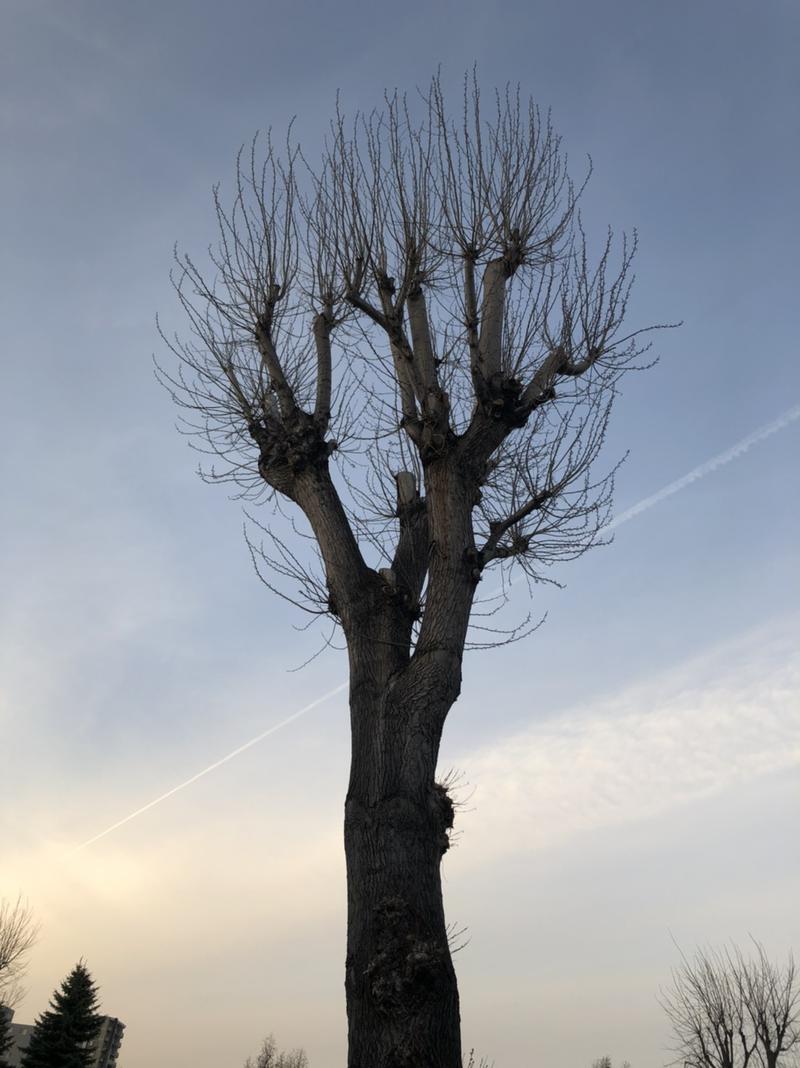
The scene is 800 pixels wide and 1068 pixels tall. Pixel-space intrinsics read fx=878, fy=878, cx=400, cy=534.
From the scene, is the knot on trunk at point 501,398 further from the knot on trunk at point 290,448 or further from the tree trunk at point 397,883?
the tree trunk at point 397,883

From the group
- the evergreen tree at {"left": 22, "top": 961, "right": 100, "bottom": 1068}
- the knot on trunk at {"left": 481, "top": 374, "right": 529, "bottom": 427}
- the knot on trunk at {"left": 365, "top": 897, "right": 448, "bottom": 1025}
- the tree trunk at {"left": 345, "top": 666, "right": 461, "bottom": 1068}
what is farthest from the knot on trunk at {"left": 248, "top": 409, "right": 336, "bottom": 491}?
the evergreen tree at {"left": 22, "top": 961, "right": 100, "bottom": 1068}

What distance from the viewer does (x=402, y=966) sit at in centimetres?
391

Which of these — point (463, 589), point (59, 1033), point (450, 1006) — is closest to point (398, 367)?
point (463, 589)

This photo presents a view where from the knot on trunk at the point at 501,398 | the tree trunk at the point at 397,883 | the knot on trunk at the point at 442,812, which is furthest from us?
the knot on trunk at the point at 501,398

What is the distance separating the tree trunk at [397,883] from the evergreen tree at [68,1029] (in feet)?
95.8

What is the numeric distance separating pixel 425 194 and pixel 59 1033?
99.3 feet

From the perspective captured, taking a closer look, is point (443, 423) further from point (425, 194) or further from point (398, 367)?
point (425, 194)

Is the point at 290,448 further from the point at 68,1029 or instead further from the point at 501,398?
the point at 68,1029

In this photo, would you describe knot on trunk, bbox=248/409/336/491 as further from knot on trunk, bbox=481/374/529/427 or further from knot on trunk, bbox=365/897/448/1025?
knot on trunk, bbox=365/897/448/1025

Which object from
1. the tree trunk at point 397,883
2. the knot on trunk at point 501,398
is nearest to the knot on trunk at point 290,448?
the knot on trunk at point 501,398

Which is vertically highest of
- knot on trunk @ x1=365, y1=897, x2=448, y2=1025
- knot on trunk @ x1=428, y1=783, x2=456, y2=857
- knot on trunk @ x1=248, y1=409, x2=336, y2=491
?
knot on trunk @ x1=248, y1=409, x2=336, y2=491

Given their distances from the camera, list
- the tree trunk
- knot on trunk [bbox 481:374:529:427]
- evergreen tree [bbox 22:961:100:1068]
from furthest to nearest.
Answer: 1. evergreen tree [bbox 22:961:100:1068]
2. knot on trunk [bbox 481:374:529:427]
3. the tree trunk

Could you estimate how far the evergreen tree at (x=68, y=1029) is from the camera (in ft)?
90.7

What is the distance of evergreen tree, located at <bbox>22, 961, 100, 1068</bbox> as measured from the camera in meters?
27.7
